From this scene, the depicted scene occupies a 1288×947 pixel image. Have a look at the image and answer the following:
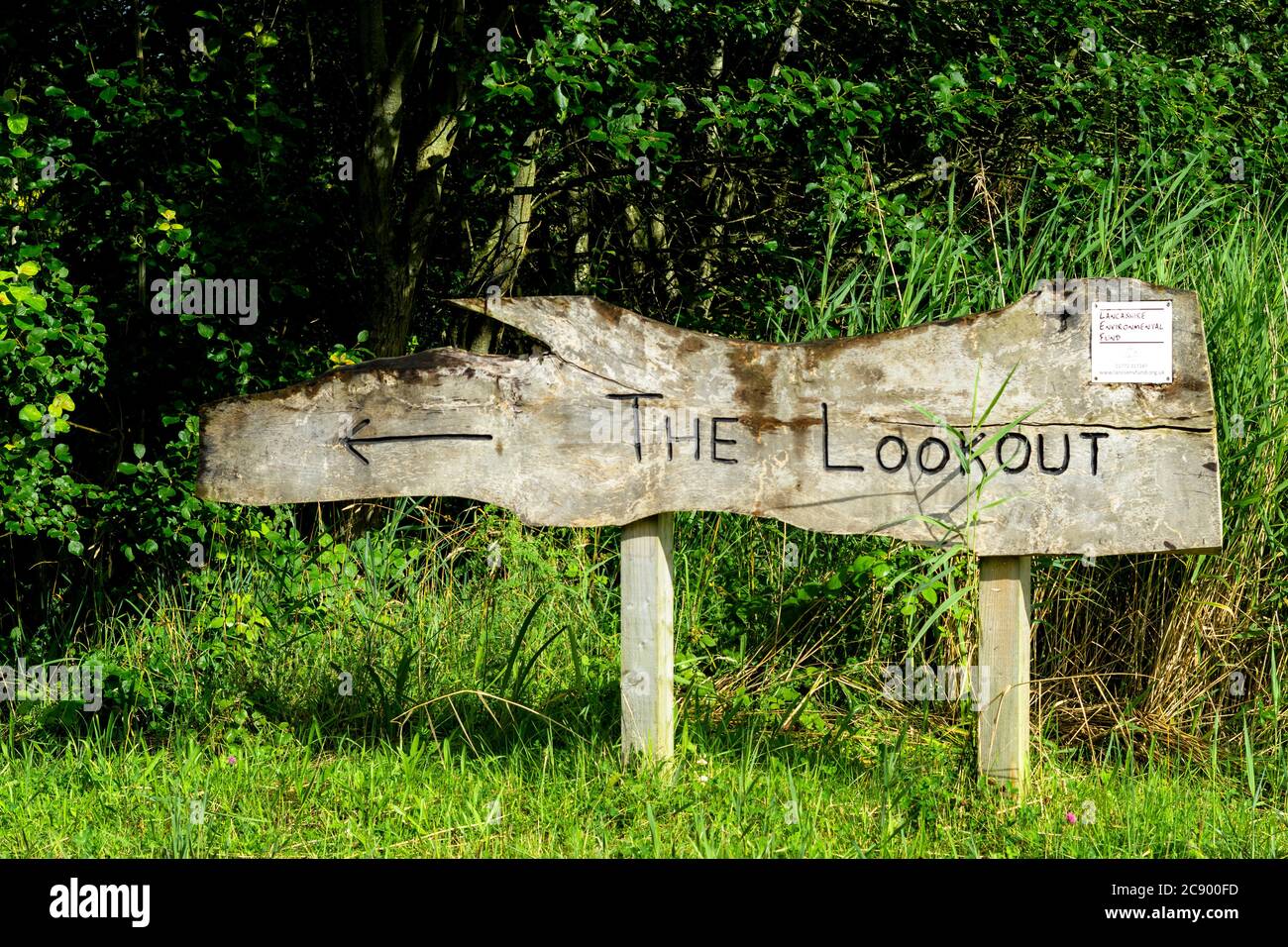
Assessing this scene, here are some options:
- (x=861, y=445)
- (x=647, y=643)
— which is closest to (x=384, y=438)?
(x=647, y=643)

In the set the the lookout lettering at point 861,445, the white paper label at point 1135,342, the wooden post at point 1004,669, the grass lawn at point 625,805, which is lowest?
the grass lawn at point 625,805

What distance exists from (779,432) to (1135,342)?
0.93 metres

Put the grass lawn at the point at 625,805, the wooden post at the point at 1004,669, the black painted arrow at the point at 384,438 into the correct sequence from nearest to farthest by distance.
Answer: the grass lawn at the point at 625,805 < the wooden post at the point at 1004,669 < the black painted arrow at the point at 384,438

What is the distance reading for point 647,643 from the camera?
314 centimetres

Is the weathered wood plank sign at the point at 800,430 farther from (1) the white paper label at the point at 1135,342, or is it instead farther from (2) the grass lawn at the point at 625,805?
(2) the grass lawn at the point at 625,805

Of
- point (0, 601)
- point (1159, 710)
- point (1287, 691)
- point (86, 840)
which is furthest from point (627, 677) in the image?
point (0, 601)

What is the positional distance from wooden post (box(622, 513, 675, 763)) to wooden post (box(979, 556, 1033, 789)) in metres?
0.83

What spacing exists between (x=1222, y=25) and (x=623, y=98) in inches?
136

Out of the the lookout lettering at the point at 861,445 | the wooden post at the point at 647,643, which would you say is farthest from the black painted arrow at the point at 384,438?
the wooden post at the point at 647,643

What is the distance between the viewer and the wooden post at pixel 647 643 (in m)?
3.14

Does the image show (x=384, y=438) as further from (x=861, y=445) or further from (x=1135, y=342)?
(x=1135, y=342)

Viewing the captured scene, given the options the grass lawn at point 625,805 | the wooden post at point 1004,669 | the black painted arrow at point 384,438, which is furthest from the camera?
the black painted arrow at point 384,438

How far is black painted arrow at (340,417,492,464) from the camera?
3.14 m

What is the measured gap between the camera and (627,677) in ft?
10.4
